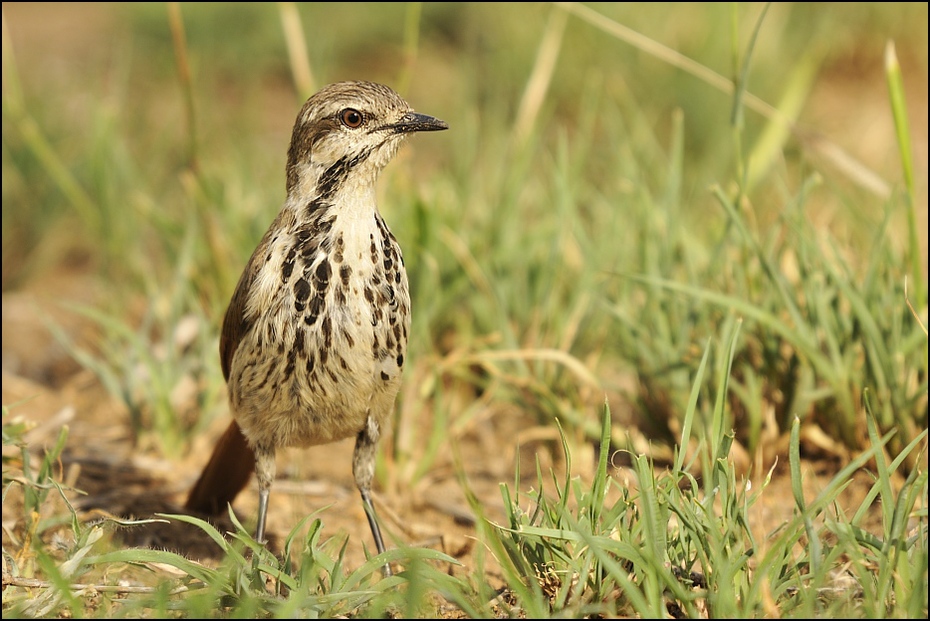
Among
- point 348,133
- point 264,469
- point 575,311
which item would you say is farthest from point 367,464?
point 575,311

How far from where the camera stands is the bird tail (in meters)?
4.16

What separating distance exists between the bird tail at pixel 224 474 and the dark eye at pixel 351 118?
121 cm

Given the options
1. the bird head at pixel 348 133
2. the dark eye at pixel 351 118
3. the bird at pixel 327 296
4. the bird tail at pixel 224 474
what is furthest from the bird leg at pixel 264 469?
the dark eye at pixel 351 118

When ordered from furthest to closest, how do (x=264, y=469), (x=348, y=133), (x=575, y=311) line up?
1. (x=575, y=311)
2. (x=264, y=469)
3. (x=348, y=133)

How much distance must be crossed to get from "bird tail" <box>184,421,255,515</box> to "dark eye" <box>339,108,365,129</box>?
1.21 m

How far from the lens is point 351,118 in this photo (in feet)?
12.2

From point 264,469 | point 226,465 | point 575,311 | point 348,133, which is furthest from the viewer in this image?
point 575,311

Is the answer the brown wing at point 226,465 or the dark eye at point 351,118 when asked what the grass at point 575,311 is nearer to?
the brown wing at point 226,465

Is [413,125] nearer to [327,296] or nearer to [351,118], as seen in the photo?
[351,118]

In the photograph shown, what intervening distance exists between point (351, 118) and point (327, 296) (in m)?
0.64

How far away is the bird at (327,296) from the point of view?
3568 millimetres

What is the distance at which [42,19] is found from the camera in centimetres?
1062

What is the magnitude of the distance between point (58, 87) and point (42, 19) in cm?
330

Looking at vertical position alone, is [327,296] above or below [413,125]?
below
